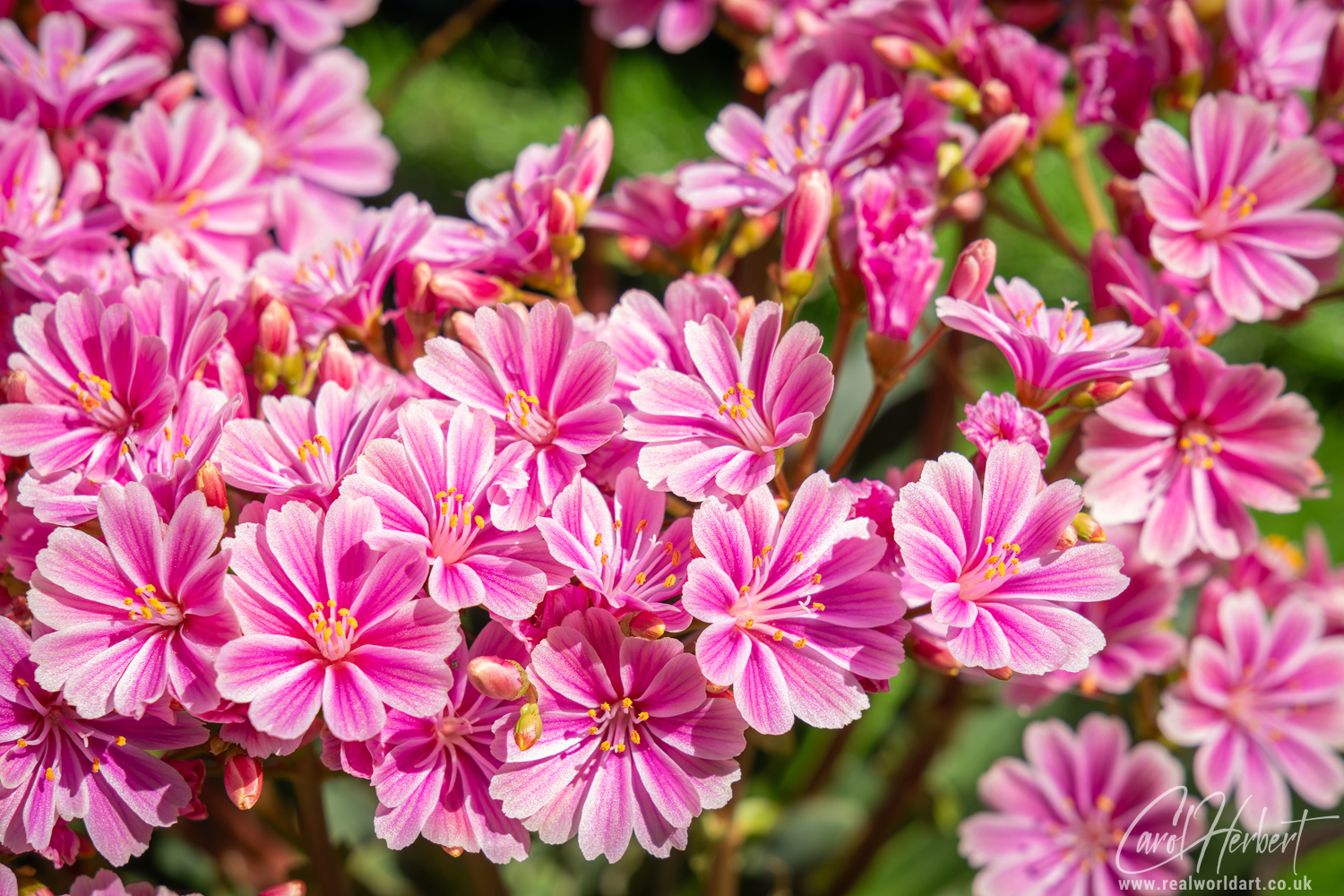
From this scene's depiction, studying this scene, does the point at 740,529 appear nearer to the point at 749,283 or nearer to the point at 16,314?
the point at 16,314

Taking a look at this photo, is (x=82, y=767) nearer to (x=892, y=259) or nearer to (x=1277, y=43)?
(x=892, y=259)

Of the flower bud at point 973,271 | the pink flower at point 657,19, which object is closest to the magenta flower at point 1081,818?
the flower bud at point 973,271

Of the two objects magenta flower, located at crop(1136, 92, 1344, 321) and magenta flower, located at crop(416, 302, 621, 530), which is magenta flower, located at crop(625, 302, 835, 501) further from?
magenta flower, located at crop(1136, 92, 1344, 321)

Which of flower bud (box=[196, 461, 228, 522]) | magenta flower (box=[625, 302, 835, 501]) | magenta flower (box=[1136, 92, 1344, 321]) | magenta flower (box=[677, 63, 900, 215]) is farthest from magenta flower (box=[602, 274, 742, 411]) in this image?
magenta flower (box=[1136, 92, 1344, 321])

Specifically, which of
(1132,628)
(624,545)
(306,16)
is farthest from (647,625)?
(306,16)

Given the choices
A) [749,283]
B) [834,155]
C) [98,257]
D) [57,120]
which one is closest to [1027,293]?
[834,155]

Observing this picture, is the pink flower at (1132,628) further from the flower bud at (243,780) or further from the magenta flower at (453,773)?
the flower bud at (243,780)
